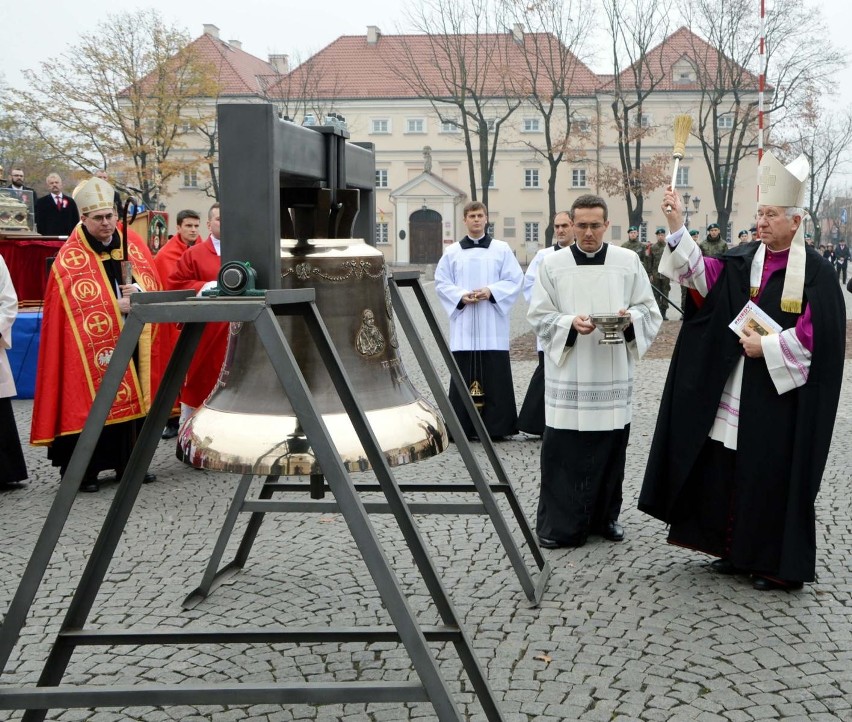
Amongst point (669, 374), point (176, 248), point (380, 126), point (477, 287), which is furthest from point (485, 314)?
point (380, 126)

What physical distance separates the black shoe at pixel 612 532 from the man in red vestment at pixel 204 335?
3.19 m

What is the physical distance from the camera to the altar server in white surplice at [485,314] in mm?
8166

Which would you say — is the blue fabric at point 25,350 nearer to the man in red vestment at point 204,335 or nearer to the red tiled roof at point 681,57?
the man in red vestment at point 204,335

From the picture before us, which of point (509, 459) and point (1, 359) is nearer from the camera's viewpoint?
point (1, 359)

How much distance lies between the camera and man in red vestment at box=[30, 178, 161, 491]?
6466mm

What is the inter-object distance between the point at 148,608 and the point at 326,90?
49586 millimetres

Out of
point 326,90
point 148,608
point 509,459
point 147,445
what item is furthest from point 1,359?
point 326,90

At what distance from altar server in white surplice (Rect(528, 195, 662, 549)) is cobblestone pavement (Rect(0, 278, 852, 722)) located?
0.96 ft

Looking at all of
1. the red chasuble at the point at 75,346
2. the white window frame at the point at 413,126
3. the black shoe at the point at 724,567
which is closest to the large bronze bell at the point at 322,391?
the black shoe at the point at 724,567

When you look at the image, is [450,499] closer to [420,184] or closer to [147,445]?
[147,445]

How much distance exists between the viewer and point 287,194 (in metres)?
2.59

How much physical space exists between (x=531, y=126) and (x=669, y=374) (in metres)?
52.8

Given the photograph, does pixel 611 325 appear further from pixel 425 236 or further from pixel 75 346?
pixel 425 236

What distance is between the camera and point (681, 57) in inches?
1563
